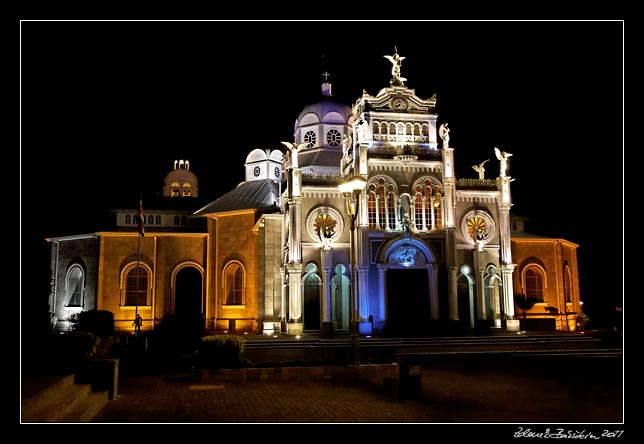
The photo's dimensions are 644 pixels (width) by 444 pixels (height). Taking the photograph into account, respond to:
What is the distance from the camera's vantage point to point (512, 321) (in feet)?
117

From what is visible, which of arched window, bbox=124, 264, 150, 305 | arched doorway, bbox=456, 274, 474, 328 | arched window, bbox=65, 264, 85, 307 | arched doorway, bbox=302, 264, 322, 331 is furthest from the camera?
arched window, bbox=65, 264, 85, 307

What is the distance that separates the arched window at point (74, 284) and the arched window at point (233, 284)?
35.5 ft

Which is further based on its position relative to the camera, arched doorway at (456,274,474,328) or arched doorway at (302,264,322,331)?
arched doorway at (456,274,474,328)

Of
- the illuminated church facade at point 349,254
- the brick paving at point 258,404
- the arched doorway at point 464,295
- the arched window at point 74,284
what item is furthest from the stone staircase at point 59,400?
the arched window at point 74,284

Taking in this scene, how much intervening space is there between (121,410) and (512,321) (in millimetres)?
27408

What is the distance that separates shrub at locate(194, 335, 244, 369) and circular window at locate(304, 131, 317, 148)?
2885cm

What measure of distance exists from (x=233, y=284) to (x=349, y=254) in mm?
10018

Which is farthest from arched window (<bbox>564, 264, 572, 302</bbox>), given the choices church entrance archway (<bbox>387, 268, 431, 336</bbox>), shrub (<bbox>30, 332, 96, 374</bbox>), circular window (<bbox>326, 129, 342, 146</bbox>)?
shrub (<bbox>30, 332, 96, 374</bbox>)

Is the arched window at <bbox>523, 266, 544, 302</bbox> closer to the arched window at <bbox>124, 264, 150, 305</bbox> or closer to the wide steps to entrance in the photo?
the wide steps to entrance

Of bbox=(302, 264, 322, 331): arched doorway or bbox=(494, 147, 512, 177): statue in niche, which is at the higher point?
bbox=(494, 147, 512, 177): statue in niche

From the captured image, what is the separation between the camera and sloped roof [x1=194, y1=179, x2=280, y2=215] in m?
42.6

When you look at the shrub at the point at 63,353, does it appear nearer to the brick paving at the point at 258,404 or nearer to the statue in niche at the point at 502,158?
the brick paving at the point at 258,404

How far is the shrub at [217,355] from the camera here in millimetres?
18172

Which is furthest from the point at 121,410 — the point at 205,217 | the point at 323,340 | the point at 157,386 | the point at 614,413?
the point at 205,217
